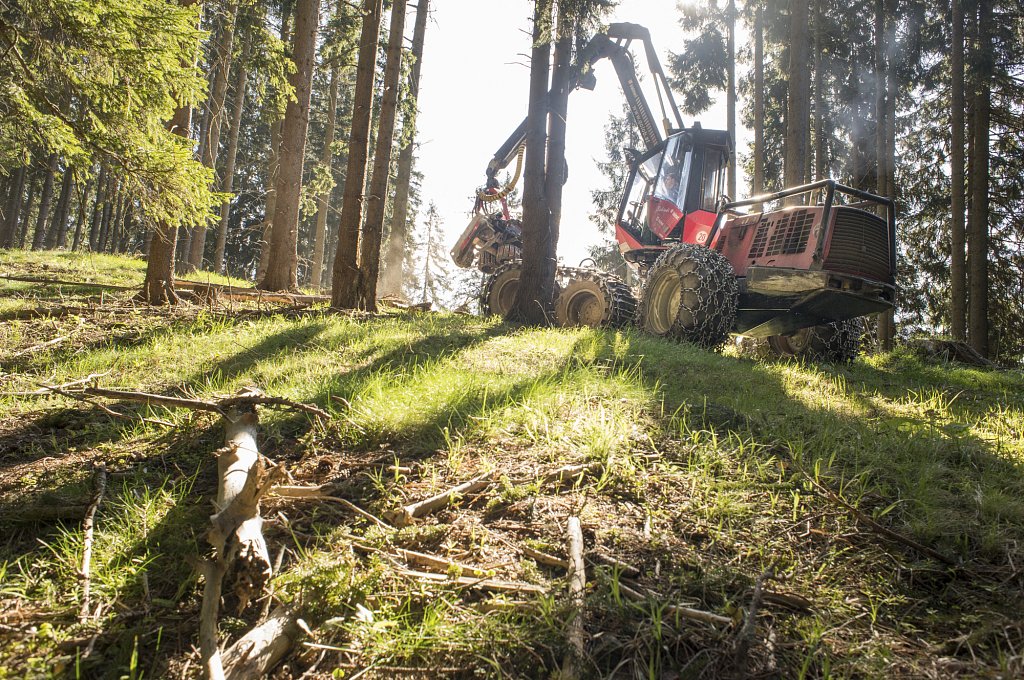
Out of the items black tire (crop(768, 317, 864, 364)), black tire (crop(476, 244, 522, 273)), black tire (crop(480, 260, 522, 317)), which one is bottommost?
black tire (crop(768, 317, 864, 364))

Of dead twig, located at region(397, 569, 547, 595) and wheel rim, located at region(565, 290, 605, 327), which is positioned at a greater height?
wheel rim, located at region(565, 290, 605, 327)

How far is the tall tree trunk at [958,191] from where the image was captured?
12.1 meters

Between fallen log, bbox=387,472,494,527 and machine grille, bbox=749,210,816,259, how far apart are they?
5316 mm

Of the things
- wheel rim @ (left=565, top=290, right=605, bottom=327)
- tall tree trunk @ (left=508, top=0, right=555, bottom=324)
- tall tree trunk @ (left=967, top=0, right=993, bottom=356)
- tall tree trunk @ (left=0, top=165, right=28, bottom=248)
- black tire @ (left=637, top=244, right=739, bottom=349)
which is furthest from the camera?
tall tree trunk @ (left=0, top=165, right=28, bottom=248)

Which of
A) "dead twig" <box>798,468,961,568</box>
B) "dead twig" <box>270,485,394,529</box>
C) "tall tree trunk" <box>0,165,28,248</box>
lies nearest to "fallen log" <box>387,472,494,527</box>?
"dead twig" <box>270,485,394,529</box>

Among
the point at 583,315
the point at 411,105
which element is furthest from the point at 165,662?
the point at 411,105

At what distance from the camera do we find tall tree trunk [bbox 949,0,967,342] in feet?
39.8

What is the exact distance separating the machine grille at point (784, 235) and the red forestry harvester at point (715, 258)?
0.02m

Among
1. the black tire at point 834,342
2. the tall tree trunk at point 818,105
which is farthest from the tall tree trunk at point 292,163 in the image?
the tall tree trunk at point 818,105

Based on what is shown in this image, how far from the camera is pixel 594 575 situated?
2.05m

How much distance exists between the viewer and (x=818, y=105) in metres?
16.1

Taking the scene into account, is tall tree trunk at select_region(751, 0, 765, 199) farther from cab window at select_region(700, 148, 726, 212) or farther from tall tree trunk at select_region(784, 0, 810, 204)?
cab window at select_region(700, 148, 726, 212)

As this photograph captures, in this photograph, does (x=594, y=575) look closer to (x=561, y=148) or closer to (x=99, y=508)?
(x=99, y=508)

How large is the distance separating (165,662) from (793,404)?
13.8ft
